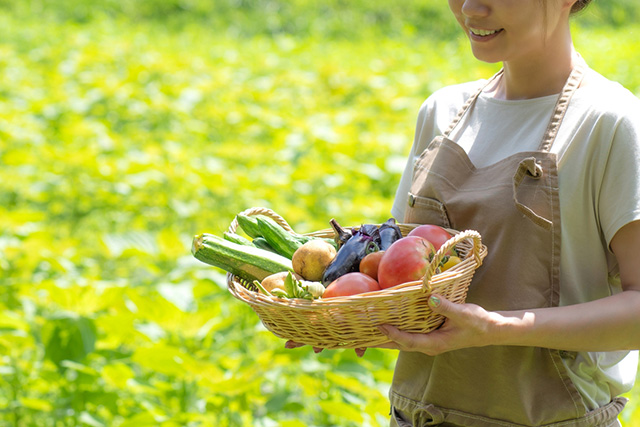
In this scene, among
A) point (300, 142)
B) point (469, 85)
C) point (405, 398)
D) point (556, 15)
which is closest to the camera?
point (556, 15)

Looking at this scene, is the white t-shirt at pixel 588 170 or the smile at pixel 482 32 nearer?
the white t-shirt at pixel 588 170

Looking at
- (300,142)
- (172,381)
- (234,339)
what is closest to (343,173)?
(300,142)

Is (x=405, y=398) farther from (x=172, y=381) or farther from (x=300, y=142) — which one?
(x=300, y=142)

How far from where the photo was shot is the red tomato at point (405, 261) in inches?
57.7

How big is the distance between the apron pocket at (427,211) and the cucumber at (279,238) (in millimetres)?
289

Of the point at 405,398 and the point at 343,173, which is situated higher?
the point at 405,398

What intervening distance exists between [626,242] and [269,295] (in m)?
0.70

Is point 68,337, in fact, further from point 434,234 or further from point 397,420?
point 434,234

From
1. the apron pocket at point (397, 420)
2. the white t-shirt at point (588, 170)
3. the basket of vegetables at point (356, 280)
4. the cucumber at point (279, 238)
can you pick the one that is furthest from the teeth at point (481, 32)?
the apron pocket at point (397, 420)

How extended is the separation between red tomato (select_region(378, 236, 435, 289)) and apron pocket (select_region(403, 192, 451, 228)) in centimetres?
18

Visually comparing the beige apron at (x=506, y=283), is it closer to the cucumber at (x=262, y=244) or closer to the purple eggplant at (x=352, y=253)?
the purple eggplant at (x=352, y=253)

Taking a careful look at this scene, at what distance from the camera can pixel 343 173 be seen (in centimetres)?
473

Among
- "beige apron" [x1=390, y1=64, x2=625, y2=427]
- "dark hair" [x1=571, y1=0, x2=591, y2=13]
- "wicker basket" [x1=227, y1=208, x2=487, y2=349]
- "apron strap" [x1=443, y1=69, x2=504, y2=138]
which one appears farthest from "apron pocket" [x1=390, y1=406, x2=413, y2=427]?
"dark hair" [x1=571, y1=0, x2=591, y2=13]

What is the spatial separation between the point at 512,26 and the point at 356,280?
597mm
